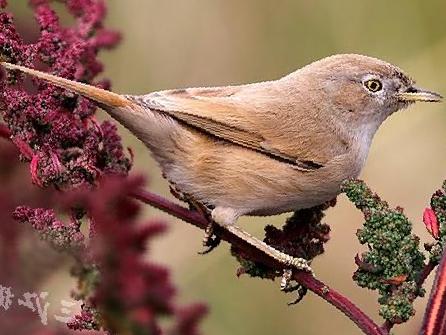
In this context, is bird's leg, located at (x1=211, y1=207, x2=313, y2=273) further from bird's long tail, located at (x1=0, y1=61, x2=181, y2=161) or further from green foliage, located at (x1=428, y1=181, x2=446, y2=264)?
green foliage, located at (x1=428, y1=181, x2=446, y2=264)

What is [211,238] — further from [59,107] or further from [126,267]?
[126,267]

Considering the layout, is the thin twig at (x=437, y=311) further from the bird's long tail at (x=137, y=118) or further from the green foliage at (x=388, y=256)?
the bird's long tail at (x=137, y=118)

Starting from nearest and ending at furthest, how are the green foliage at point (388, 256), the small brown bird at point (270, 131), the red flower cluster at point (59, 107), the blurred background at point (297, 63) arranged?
the green foliage at point (388, 256)
the red flower cluster at point (59, 107)
the small brown bird at point (270, 131)
the blurred background at point (297, 63)

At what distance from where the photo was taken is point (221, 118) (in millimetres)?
4004

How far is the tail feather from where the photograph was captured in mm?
2854

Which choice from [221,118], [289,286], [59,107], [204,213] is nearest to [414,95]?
[221,118]

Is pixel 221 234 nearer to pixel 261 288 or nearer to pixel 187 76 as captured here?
pixel 261 288

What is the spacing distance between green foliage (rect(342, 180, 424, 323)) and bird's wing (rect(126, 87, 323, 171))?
1253mm

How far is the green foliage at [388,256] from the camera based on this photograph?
2668 millimetres

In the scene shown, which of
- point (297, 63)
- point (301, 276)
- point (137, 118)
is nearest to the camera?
point (301, 276)

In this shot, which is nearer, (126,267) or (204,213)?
(126,267)

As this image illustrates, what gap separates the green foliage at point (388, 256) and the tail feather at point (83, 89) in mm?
1037

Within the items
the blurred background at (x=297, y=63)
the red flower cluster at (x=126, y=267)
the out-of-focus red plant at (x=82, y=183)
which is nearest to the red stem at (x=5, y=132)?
the out-of-focus red plant at (x=82, y=183)

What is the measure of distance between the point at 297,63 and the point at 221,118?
1.92 m
